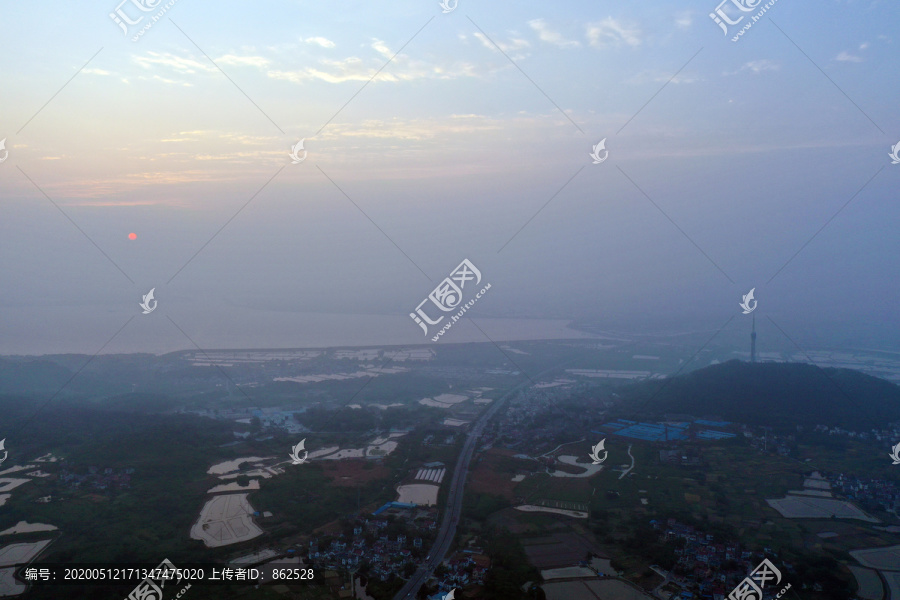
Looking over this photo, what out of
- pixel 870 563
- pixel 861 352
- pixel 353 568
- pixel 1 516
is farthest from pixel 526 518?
pixel 861 352

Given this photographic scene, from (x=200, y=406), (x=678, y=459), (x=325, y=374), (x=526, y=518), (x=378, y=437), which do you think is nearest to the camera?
(x=526, y=518)

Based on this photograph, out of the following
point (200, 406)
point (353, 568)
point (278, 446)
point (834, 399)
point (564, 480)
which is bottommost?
point (353, 568)

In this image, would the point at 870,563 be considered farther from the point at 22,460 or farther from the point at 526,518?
the point at 22,460

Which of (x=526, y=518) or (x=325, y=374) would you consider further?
(x=325, y=374)

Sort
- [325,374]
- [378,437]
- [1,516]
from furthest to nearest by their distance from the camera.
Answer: [325,374], [378,437], [1,516]

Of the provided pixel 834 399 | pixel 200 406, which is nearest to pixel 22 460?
pixel 200 406

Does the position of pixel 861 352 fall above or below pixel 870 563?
above

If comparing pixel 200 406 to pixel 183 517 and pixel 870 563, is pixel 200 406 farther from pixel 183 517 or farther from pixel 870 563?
pixel 870 563
